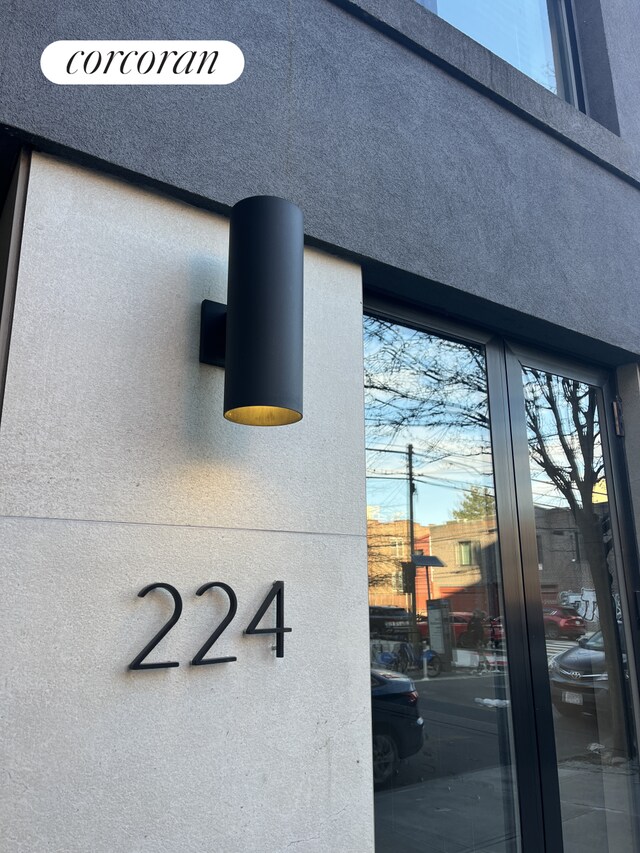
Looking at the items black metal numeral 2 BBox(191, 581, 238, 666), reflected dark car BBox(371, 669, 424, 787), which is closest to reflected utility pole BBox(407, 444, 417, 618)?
reflected dark car BBox(371, 669, 424, 787)

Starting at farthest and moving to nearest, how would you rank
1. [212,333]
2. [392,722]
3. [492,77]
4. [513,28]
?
[513,28] < [492,77] < [392,722] < [212,333]

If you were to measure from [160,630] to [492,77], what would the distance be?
9.97ft

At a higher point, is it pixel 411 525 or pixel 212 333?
pixel 212 333

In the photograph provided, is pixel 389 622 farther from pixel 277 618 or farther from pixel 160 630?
pixel 160 630

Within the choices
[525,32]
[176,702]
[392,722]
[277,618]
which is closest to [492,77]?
[525,32]

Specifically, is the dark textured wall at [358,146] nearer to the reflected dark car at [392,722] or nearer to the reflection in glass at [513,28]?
the reflection in glass at [513,28]

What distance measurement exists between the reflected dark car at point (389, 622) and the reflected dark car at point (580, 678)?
948mm

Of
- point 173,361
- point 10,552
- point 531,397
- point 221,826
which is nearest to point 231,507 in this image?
point 173,361

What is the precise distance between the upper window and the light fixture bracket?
261 centimetres

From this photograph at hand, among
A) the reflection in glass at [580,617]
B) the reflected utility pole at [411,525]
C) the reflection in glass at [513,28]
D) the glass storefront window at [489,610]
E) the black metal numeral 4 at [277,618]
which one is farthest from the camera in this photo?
the reflection in glass at [513,28]

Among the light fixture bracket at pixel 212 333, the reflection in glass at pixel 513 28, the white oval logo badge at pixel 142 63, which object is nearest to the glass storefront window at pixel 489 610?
the light fixture bracket at pixel 212 333

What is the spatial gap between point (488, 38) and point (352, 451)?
3036mm

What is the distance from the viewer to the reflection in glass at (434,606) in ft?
Result: 8.03

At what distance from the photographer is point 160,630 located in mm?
1748
